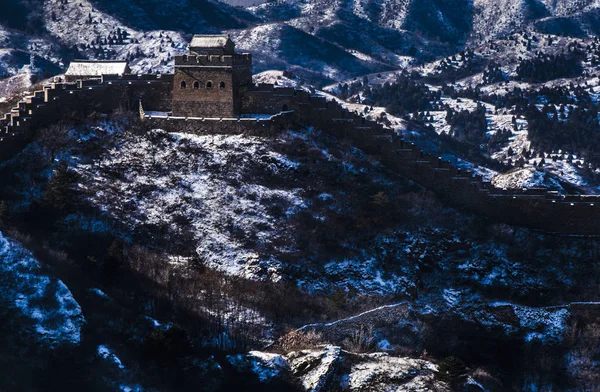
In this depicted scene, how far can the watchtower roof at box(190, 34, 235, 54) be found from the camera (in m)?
72.8

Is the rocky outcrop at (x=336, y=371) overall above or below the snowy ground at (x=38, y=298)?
below

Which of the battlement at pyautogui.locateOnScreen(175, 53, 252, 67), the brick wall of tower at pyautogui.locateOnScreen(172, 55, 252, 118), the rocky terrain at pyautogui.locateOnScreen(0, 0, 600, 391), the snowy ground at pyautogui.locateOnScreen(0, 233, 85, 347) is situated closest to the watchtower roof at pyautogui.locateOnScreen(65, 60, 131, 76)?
the rocky terrain at pyautogui.locateOnScreen(0, 0, 600, 391)

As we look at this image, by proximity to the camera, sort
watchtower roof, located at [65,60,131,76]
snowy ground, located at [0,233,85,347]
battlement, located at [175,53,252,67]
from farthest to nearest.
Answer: watchtower roof, located at [65,60,131,76]
battlement, located at [175,53,252,67]
snowy ground, located at [0,233,85,347]

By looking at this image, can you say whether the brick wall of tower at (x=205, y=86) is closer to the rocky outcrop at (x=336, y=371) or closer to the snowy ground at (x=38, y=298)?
the snowy ground at (x=38, y=298)

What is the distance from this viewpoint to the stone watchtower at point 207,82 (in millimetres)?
72375

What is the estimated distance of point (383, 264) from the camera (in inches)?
2625

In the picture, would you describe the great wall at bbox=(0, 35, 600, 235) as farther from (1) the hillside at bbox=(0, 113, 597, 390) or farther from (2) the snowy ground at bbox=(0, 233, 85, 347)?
(2) the snowy ground at bbox=(0, 233, 85, 347)

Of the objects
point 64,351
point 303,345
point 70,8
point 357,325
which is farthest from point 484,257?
point 70,8

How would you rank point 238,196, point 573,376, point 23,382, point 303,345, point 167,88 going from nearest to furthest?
point 23,382
point 303,345
point 573,376
point 238,196
point 167,88

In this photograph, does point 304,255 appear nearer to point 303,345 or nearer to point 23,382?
point 303,345

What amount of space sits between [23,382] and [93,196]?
Answer: 18.6 m

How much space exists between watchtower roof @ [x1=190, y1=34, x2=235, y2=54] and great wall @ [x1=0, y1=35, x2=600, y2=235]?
2.98 m

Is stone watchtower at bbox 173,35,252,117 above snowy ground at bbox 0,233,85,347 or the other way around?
above

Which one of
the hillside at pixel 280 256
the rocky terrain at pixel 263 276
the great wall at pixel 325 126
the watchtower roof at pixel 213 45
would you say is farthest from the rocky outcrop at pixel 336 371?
the watchtower roof at pixel 213 45
